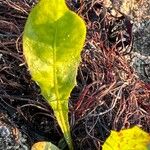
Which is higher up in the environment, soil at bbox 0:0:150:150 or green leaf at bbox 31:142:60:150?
soil at bbox 0:0:150:150

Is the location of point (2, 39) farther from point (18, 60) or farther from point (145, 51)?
point (145, 51)

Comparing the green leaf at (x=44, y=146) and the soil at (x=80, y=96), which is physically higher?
the soil at (x=80, y=96)

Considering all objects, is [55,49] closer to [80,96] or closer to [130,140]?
[80,96]
